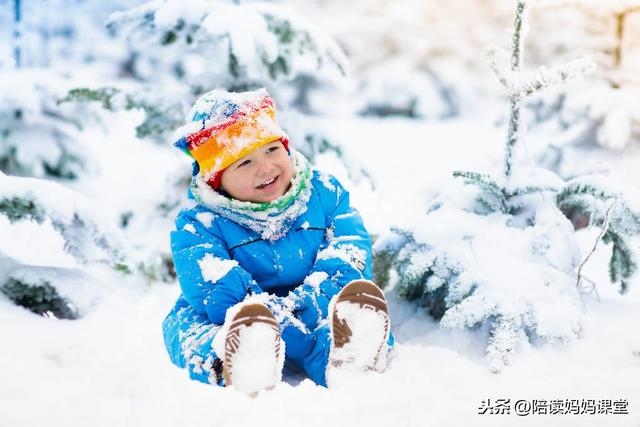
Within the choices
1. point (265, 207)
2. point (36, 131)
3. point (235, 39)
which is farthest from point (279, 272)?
point (36, 131)

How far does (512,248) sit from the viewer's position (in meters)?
2.79

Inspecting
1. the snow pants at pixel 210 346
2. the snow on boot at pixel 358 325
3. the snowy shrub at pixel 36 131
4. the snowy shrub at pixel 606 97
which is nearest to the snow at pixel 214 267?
the snow pants at pixel 210 346

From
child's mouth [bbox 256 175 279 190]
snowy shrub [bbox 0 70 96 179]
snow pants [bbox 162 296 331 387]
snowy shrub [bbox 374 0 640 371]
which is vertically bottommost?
snowy shrub [bbox 0 70 96 179]

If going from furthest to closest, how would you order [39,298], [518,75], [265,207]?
[518,75] → [265,207] → [39,298]

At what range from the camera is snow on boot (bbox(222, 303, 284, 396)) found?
2035 millimetres

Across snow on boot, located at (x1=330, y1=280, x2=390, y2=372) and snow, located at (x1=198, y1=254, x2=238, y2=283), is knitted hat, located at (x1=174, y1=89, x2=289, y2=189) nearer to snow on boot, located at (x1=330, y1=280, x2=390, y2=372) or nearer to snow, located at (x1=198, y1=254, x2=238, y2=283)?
snow, located at (x1=198, y1=254, x2=238, y2=283)

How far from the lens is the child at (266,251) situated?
2.25 metres

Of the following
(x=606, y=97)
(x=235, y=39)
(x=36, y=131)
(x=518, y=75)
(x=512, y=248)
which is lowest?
(x=36, y=131)

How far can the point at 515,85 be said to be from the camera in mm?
2824

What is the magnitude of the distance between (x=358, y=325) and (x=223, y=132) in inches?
42.2

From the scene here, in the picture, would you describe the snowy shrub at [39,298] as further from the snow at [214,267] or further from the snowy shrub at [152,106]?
the snowy shrub at [152,106]

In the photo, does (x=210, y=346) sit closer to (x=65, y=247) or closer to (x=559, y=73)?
(x=65, y=247)

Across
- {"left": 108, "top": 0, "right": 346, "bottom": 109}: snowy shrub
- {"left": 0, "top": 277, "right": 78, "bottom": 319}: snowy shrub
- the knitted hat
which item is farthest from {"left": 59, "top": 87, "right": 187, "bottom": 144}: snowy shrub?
{"left": 0, "top": 277, "right": 78, "bottom": 319}: snowy shrub

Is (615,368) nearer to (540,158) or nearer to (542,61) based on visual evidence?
(540,158)
